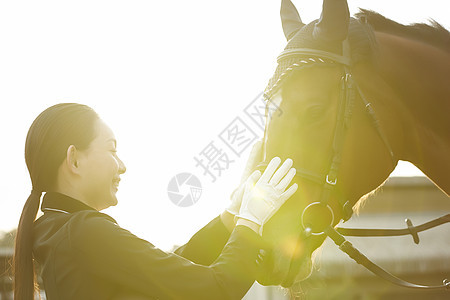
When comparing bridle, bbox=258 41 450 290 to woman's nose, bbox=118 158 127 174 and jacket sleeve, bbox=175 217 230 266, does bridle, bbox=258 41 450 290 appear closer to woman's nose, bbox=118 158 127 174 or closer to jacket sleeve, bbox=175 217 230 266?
jacket sleeve, bbox=175 217 230 266

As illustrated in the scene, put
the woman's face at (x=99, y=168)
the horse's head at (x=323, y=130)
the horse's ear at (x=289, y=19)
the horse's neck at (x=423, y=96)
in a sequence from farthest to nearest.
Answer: the horse's ear at (x=289, y=19) → the horse's neck at (x=423, y=96) → the horse's head at (x=323, y=130) → the woman's face at (x=99, y=168)

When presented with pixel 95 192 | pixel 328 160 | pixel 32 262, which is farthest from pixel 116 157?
pixel 328 160

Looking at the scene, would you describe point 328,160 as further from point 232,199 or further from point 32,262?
point 32,262

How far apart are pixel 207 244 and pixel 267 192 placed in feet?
2.12

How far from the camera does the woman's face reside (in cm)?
227

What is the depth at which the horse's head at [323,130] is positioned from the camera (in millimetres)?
2385

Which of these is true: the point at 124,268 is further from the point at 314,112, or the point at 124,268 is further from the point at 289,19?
the point at 289,19

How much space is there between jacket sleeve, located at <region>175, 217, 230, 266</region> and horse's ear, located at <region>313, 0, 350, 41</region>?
106 centimetres

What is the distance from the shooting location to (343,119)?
8.13 feet

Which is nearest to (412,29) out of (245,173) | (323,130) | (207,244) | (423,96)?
(423,96)

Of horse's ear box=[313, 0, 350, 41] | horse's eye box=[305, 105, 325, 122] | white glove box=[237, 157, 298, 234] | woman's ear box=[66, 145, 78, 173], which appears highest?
A: horse's ear box=[313, 0, 350, 41]

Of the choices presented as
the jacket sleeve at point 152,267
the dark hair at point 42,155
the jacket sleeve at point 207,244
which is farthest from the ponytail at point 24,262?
the jacket sleeve at point 207,244

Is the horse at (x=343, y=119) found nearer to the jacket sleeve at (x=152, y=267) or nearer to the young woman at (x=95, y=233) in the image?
the young woman at (x=95, y=233)

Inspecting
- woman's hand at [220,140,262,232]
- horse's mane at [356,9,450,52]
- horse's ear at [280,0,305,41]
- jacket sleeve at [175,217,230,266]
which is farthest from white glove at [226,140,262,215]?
horse's mane at [356,9,450,52]
